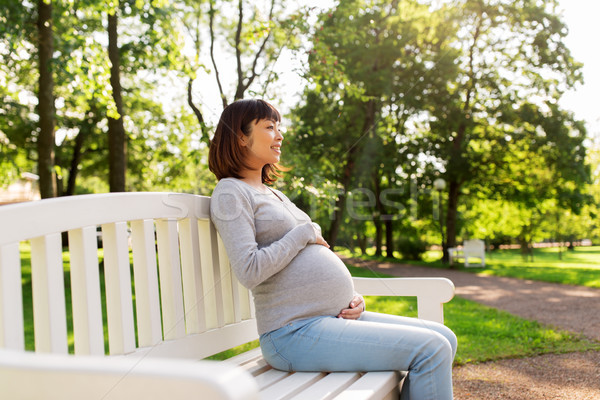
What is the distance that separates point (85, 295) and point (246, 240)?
22.8 inches

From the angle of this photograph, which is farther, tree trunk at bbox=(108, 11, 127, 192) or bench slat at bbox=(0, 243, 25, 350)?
tree trunk at bbox=(108, 11, 127, 192)

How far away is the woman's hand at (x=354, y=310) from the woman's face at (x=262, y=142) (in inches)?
28.5

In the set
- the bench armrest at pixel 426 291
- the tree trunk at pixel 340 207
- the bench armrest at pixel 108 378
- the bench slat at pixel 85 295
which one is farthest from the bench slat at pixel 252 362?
the tree trunk at pixel 340 207

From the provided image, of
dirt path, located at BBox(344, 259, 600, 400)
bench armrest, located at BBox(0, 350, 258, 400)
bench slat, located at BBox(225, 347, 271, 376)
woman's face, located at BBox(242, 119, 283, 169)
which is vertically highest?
woman's face, located at BBox(242, 119, 283, 169)

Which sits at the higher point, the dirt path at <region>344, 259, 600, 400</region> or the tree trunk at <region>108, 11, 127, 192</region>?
the tree trunk at <region>108, 11, 127, 192</region>

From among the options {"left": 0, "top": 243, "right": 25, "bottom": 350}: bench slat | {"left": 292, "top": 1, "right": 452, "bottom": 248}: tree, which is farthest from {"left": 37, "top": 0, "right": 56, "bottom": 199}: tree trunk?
{"left": 0, "top": 243, "right": 25, "bottom": 350}: bench slat

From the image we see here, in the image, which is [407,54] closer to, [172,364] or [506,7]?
[506,7]

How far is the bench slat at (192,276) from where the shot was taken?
202cm

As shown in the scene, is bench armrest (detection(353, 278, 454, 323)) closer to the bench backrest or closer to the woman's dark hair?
the bench backrest

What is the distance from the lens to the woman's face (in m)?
2.20

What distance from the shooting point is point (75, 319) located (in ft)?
5.25

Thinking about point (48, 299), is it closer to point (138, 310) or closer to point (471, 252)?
point (138, 310)

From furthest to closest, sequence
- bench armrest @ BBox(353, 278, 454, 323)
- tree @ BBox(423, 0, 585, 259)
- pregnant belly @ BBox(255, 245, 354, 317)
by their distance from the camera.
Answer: tree @ BBox(423, 0, 585, 259) < bench armrest @ BBox(353, 278, 454, 323) < pregnant belly @ BBox(255, 245, 354, 317)

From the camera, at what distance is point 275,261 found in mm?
1868
